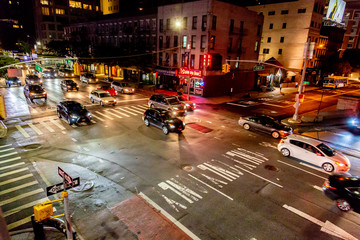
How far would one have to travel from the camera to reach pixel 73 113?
19.4 m

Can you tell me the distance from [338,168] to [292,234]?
276 inches

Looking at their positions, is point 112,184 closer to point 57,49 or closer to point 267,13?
point 267,13

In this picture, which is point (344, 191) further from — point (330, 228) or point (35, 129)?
point (35, 129)

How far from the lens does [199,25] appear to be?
35.2m

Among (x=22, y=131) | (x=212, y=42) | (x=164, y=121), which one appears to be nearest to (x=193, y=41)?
(x=212, y=42)

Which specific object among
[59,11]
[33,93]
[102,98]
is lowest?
[102,98]

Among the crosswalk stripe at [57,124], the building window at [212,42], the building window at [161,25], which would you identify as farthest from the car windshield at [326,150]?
the building window at [161,25]

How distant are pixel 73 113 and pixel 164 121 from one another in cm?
851

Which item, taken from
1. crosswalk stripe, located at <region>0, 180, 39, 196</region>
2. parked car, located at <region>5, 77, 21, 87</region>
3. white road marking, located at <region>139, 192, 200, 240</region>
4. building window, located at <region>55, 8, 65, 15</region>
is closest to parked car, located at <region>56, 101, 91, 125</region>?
crosswalk stripe, located at <region>0, 180, 39, 196</region>

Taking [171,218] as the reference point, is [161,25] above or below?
above

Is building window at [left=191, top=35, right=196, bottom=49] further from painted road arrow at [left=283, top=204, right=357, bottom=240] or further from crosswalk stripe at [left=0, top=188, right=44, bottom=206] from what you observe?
crosswalk stripe at [left=0, top=188, right=44, bottom=206]

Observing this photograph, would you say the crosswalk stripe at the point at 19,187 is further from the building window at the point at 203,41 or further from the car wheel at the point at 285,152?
the building window at the point at 203,41

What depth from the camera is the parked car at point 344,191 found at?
30.2ft

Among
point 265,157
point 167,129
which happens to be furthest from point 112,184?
point 265,157
